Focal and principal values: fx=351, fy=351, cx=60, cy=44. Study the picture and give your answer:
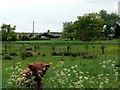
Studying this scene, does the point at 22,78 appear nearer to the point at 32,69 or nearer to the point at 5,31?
the point at 32,69

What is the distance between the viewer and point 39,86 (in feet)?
17.1

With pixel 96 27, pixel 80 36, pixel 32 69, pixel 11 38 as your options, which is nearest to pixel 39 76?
pixel 32 69

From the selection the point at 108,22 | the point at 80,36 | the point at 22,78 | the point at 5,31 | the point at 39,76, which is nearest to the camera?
the point at 39,76

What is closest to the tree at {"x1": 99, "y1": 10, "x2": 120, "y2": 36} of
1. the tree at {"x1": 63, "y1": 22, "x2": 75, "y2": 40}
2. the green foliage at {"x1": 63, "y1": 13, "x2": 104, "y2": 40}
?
the tree at {"x1": 63, "y1": 22, "x2": 75, "y2": 40}

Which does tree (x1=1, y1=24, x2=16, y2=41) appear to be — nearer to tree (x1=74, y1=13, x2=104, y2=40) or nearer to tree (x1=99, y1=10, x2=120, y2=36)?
tree (x1=74, y1=13, x2=104, y2=40)

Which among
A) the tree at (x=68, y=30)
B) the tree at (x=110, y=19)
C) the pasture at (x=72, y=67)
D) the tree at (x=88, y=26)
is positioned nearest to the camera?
the pasture at (x=72, y=67)

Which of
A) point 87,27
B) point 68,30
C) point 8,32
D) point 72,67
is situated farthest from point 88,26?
point 72,67

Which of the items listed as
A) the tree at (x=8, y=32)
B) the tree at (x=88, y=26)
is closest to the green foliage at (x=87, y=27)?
the tree at (x=88, y=26)

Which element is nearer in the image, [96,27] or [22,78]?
[22,78]

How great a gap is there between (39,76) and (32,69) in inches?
5.8

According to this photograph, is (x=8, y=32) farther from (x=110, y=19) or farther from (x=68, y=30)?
(x=110, y=19)

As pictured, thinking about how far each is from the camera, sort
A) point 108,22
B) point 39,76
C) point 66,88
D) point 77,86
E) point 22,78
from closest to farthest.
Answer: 1. point 39,76
2. point 22,78
3. point 77,86
4. point 66,88
5. point 108,22

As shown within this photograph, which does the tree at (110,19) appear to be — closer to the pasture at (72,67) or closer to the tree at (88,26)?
the tree at (88,26)

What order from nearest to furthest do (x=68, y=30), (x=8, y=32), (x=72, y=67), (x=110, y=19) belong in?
(x=72, y=67)
(x=8, y=32)
(x=68, y=30)
(x=110, y=19)
